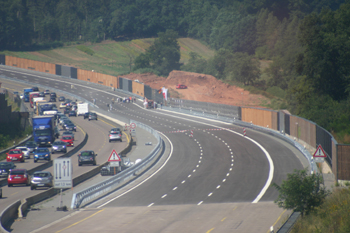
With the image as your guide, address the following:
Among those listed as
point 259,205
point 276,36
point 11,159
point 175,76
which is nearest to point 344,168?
point 259,205

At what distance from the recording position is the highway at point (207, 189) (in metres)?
24.1

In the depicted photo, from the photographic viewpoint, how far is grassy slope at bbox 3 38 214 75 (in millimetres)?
165125

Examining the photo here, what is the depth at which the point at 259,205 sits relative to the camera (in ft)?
92.9

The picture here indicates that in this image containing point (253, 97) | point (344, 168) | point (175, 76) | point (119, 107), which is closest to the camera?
point (344, 168)

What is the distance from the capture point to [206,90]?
5108 inches

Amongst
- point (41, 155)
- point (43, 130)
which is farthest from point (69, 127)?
point (41, 155)

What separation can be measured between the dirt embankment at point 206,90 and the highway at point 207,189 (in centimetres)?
5371

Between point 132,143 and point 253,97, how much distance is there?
66.2m

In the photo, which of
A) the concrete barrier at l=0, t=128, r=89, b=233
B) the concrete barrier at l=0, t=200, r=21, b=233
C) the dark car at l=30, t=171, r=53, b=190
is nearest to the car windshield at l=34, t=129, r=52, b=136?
the concrete barrier at l=0, t=128, r=89, b=233

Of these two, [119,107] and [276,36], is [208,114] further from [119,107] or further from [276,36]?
[276,36]

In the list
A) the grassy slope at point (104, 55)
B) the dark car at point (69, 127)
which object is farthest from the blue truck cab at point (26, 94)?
the grassy slope at point (104, 55)

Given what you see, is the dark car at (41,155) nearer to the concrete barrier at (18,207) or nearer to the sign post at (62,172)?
the concrete barrier at (18,207)

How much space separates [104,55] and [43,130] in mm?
124598

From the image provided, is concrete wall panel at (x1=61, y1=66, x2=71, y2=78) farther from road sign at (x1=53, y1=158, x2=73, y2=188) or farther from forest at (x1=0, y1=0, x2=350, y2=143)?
road sign at (x1=53, y1=158, x2=73, y2=188)
